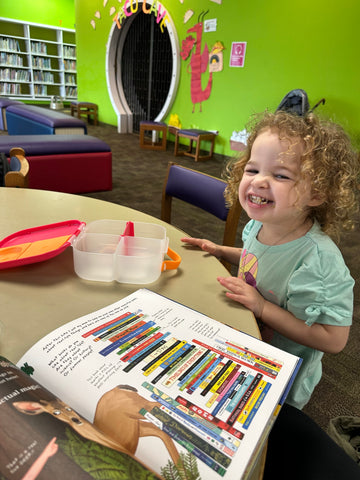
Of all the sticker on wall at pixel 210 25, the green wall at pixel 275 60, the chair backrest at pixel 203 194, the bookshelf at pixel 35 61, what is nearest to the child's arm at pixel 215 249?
the chair backrest at pixel 203 194

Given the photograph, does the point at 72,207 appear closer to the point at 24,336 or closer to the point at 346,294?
the point at 24,336

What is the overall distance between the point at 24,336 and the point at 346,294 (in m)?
0.61

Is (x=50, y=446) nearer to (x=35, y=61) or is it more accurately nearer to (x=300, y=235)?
(x=300, y=235)

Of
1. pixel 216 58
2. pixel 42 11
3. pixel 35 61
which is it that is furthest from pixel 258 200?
pixel 42 11

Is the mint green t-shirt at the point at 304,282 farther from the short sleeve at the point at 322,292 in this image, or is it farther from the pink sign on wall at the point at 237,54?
the pink sign on wall at the point at 237,54

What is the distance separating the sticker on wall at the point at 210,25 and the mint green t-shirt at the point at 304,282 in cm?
495

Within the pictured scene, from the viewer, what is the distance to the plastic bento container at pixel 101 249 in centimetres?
67

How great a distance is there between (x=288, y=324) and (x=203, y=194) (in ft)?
2.27

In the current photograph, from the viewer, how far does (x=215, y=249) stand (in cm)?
90

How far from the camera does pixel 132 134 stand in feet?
22.6

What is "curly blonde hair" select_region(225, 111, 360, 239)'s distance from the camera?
0.73m

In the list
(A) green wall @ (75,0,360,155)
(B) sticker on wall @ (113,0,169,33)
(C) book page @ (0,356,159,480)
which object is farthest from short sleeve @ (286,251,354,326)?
(B) sticker on wall @ (113,0,169,33)

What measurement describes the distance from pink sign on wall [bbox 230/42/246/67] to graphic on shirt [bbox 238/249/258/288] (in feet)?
14.8

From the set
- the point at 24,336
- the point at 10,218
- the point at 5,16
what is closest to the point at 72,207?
the point at 10,218
